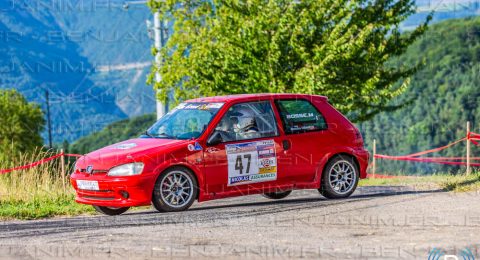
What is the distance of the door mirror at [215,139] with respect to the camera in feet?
37.7

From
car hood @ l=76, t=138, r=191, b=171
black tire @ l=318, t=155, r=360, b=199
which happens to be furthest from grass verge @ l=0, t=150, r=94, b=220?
black tire @ l=318, t=155, r=360, b=199

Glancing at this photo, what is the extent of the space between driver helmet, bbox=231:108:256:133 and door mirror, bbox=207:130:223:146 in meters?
0.35

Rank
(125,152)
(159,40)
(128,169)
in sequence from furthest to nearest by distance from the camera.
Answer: (159,40)
(125,152)
(128,169)

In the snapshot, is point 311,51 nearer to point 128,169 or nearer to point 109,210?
point 109,210

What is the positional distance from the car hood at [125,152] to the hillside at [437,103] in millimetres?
127562

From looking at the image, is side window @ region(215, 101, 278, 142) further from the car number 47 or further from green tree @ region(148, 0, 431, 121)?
green tree @ region(148, 0, 431, 121)

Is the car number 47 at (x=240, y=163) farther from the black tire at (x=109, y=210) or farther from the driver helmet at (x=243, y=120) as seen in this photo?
the black tire at (x=109, y=210)

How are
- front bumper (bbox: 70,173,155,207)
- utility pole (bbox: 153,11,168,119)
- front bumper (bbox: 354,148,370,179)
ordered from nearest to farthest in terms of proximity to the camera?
front bumper (bbox: 70,173,155,207) < front bumper (bbox: 354,148,370,179) < utility pole (bbox: 153,11,168,119)

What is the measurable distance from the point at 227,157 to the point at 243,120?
2.31 ft

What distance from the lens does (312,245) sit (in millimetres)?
7891

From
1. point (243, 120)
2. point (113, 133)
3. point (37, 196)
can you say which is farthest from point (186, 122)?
point (113, 133)

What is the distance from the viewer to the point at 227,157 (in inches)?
456

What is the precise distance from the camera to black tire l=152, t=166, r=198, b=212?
11.1m

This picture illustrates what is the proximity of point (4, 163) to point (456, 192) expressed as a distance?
11.2 m
